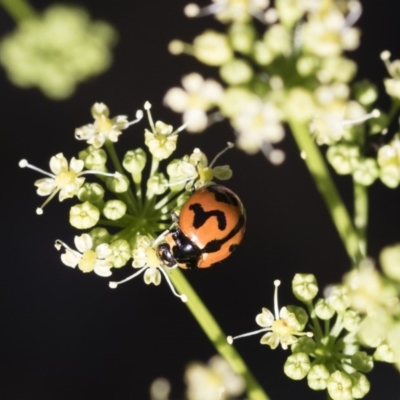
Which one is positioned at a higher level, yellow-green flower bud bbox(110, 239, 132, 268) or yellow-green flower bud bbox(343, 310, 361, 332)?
yellow-green flower bud bbox(110, 239, 132, 268)

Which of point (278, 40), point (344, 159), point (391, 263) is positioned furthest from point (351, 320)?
point (278, 40)

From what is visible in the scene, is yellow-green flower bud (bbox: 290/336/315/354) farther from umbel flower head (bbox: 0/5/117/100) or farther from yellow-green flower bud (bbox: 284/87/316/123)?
umbel flower head (bbox: 0/5/117/100)

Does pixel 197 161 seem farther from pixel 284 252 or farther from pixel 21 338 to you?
pixel 21 338

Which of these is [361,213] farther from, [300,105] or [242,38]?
[242,38]

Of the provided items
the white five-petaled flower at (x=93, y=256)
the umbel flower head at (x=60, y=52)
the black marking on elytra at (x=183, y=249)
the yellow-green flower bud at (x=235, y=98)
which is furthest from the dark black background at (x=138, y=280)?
the white five-petaled flower at (x=93, y=256)

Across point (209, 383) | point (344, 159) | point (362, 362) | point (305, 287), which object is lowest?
point (209, 383)

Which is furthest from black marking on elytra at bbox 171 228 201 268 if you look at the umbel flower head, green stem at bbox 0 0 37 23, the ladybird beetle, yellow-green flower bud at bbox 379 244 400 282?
green stem at bbox 0 0 37 23

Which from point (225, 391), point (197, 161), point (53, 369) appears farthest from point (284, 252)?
point (53, 369)
